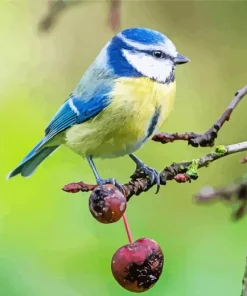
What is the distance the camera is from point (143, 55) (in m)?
1.24

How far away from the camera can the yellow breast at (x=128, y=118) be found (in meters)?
1.26

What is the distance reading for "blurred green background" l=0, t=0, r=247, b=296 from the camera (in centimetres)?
172

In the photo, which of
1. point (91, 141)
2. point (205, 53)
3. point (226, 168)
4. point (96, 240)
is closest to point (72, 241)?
point (96, 240)

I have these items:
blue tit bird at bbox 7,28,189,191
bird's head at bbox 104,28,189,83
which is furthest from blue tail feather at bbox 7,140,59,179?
bird's head at bbox 104,28,189,83

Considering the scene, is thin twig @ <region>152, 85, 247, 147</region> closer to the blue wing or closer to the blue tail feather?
the blue wing

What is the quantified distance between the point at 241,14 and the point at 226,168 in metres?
0.71

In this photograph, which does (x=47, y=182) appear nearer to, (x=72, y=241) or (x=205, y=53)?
(x=72, y=241)

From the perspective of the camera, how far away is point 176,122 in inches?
87.4

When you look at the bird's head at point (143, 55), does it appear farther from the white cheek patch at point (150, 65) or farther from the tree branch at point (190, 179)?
the tree branch at point (190, 179)

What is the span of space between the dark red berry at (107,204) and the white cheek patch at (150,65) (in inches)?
13.4

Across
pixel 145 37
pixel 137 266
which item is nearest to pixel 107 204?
pixel 137 266

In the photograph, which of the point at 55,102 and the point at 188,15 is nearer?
the point at 55,102

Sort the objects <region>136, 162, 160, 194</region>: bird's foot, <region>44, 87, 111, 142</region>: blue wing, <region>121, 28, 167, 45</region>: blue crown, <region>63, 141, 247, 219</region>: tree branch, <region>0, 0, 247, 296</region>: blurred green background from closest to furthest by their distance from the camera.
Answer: <region>63, 141, 247, 219</region>: tree branch → <region>136, 162, 160, 194</region>: bird's foot → <region>121, 28, 167, 45</region>: blue crown → <region>44, 87, 111, 142</region>: blue wing → <region>0, 0, 247, 296</region>: blurred green background

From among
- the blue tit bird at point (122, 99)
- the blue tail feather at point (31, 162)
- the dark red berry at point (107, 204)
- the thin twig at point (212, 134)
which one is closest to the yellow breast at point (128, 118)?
the blue tit bird at point (122, 99)
